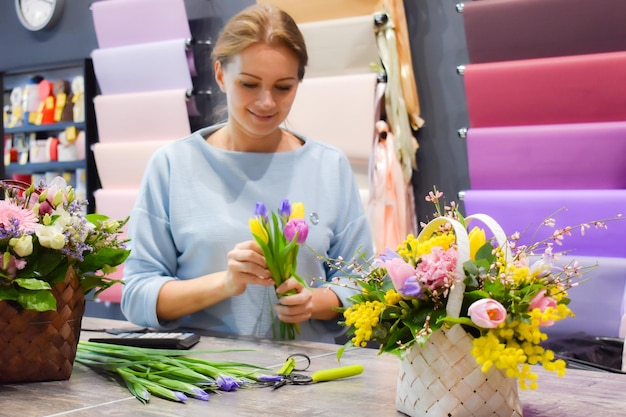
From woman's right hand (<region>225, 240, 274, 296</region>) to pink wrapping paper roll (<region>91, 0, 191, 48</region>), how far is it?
7.89ft

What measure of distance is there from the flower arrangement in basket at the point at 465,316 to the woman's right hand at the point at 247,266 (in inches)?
26.1

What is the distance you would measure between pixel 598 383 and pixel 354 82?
2.15 meters

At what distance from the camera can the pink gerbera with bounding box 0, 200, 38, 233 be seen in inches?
55.4

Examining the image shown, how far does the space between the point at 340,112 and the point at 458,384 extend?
237cm

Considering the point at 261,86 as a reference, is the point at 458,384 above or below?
below

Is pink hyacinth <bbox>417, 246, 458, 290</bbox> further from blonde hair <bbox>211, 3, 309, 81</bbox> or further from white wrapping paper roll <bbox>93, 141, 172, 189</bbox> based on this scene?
white wrapping paper roll <bbox>93, 141, 172, 189</bbox>

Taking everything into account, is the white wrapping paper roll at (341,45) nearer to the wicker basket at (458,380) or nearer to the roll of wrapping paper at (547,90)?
the roll of wrapping paper at (547,90)

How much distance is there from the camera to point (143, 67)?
4125mm

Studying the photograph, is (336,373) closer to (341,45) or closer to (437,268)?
(437,268)

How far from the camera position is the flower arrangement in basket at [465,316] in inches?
41.8

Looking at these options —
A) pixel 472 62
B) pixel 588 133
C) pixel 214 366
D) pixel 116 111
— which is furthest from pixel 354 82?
pixel 214 366

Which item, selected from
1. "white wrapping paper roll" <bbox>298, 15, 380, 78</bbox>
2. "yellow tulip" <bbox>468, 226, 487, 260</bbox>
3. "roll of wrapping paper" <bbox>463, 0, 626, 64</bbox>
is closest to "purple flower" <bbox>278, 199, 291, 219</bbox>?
"yellow tulip" <bbox>468, 226, 487, 260</bbox>

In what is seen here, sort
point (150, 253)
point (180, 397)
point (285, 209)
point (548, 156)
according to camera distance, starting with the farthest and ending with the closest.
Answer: point (548, 156), point (150, 253), point (285, 209), point (180, 397)

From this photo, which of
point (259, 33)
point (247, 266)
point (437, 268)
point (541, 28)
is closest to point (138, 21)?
point (541, 28)
